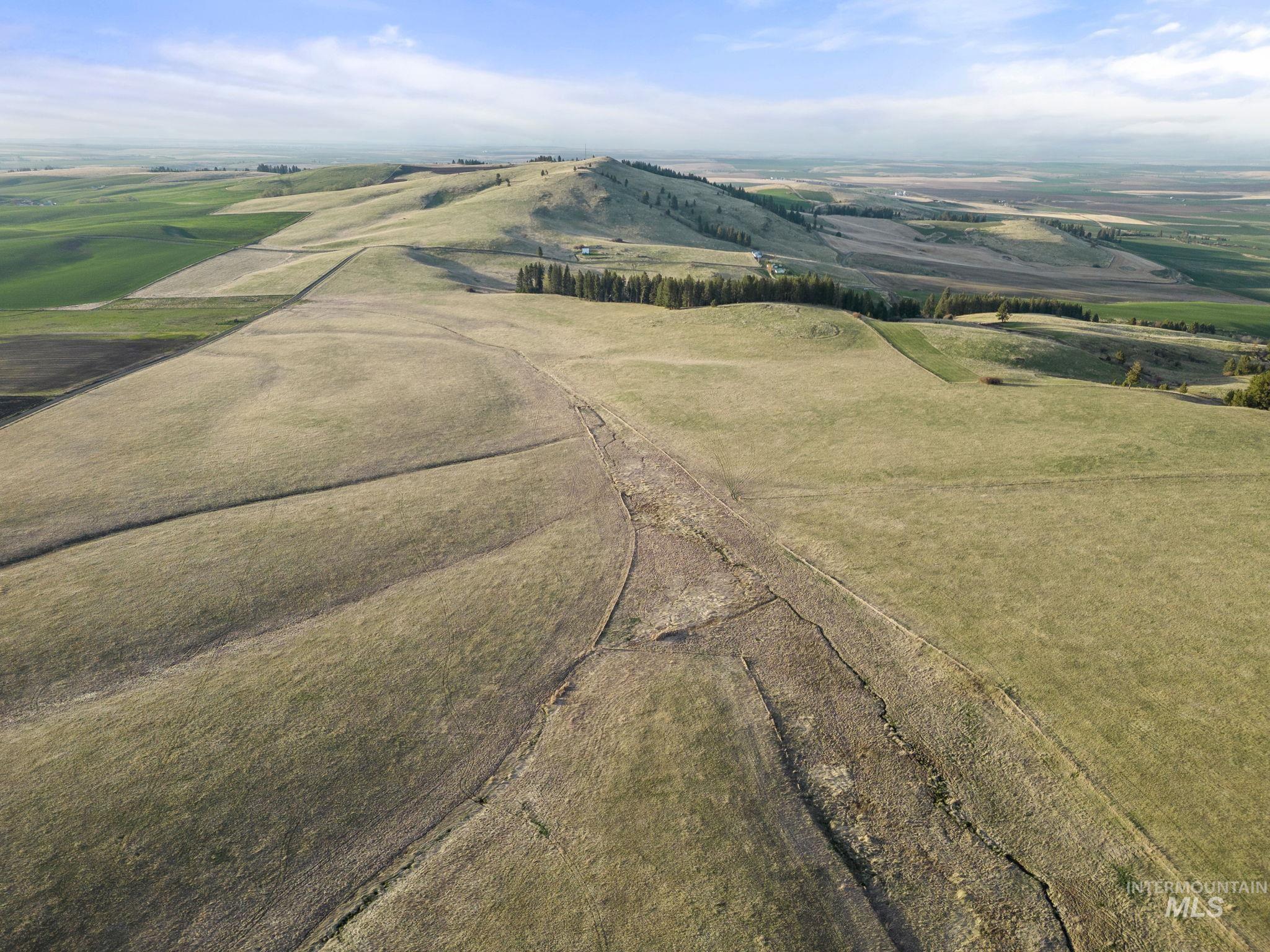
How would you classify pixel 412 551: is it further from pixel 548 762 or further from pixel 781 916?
pixel 781 916

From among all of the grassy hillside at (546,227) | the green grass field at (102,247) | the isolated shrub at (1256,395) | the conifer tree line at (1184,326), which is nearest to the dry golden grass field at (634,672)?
the isolated shrub at (1256,395)

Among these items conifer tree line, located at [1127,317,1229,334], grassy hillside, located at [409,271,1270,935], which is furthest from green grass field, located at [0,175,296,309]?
conifer tree line, located at [1127,317,1229,334]

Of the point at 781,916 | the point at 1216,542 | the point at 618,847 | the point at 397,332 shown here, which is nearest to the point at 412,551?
the point at 618,847

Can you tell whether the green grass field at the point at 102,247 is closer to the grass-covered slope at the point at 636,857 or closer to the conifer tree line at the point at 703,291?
the conifer tree line at the point at 703,291

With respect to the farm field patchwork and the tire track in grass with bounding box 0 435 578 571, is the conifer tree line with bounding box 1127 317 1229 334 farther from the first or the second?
the farm field patchwork

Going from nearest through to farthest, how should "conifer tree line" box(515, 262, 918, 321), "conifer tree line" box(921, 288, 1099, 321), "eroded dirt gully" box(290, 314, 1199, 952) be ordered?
"eroded dirt gully" box(290, 314, 1199, 952)
"conifer tree line" box(515, 262, 918, 321)
"conifer tree line" box(921, 288, 1099, 321)

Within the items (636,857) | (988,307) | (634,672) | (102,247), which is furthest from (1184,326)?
(102,247)

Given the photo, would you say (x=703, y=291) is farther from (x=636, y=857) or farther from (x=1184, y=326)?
(x=1184, y=326)
